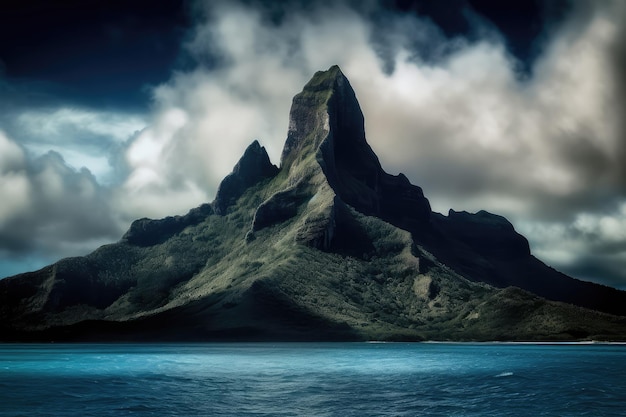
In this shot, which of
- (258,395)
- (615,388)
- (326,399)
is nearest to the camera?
(326,399)

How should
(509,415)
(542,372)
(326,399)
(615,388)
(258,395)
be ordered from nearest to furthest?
(509,415)
(326,399)
(258,395)
(615,388)
(542,372)

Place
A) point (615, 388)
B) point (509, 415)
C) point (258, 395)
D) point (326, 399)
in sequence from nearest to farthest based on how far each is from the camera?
point (509, 415) < point (326, 399) < point (258, 395) < point (615, 388)

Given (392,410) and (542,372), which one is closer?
(392,410)

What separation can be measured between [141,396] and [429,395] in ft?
156

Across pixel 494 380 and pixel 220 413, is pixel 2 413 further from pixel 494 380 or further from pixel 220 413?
pixel 494 380

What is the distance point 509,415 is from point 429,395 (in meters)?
23.2

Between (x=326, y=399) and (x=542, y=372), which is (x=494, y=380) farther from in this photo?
(x=326, y=399)

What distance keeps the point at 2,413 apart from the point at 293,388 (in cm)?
4874

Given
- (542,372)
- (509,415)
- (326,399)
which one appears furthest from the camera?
(542,372)

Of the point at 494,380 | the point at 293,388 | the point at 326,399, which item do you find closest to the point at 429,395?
the point at 326,399

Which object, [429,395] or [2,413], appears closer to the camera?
[2,413]

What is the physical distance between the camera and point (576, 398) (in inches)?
4080

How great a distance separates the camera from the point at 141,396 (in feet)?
362

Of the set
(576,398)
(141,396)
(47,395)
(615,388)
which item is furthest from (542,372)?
(47,395)
